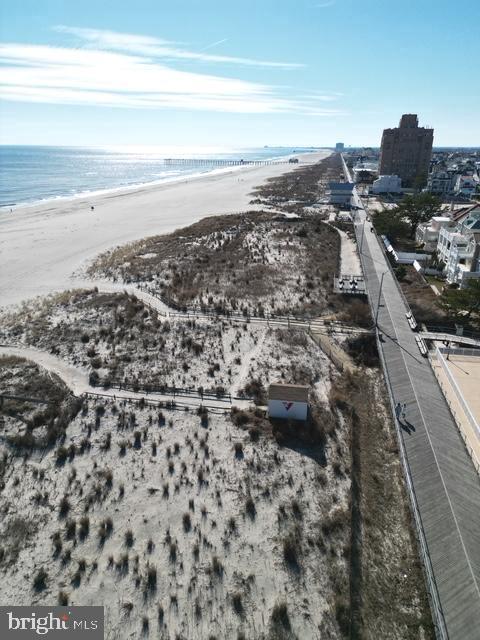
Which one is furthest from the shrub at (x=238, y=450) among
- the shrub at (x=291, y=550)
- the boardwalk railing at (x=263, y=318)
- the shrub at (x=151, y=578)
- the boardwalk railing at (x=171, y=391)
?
the boardwalk railing at (x=263, y=318)

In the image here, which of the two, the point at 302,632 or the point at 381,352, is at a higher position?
the point at 381,352

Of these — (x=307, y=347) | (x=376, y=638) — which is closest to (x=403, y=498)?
(x=376, y=638)

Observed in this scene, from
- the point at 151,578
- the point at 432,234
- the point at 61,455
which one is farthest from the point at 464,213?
the point at 151,578

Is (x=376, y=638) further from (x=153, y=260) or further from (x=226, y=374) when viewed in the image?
(x=153, y=260)

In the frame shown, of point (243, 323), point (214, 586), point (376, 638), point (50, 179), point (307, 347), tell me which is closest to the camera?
point (376, 638)

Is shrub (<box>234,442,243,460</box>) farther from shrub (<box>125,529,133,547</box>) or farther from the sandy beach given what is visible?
the sandy beach

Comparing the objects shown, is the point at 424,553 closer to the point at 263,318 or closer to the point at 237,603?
the point at 237,603
